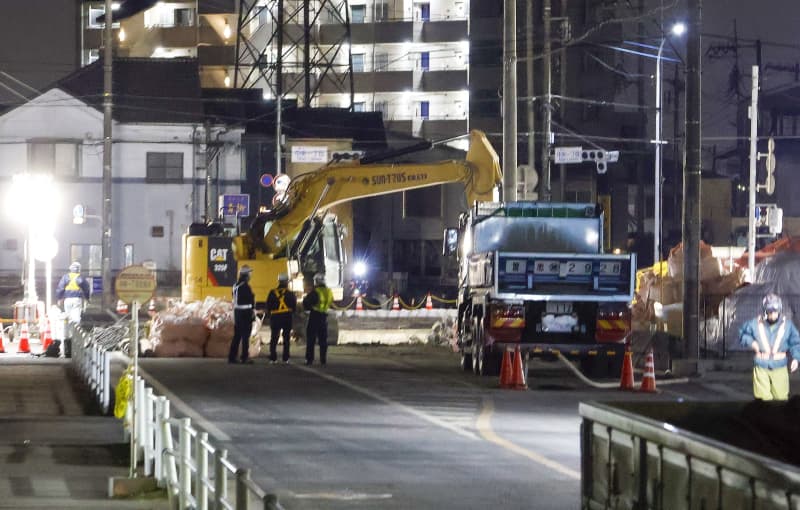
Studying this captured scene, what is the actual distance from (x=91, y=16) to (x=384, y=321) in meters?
74.6

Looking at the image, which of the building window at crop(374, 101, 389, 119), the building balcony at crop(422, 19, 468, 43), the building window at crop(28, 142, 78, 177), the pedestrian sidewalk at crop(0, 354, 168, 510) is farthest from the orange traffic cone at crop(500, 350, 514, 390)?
the building window at crop(374, 101, 389, 119)

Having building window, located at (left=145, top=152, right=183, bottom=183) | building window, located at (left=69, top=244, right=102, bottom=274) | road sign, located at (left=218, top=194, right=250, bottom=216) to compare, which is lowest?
building window, located at (left=69, top=244, right=102, bottom=274)

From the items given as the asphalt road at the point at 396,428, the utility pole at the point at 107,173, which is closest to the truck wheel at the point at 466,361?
the asphalt road at the point at 396,428

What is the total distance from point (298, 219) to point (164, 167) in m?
30.6

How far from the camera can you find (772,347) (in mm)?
17000

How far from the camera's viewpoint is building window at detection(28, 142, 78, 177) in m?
63.7

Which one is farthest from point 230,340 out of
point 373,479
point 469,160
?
point 373,479

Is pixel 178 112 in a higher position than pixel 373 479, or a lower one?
higher

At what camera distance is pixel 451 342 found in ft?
112

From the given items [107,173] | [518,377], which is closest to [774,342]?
[518,377]

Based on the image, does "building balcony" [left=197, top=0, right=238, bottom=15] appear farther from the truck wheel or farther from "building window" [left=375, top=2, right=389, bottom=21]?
the truck wheel

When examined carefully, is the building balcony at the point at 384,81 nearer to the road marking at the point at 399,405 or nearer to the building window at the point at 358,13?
the building window at the point at 358,13

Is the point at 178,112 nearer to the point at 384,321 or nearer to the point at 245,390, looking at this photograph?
the point at 384,321

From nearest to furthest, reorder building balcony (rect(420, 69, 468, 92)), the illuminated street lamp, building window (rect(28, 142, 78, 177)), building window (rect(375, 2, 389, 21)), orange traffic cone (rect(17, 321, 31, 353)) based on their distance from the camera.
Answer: orange traffic cone (rect(17, 321, 31, 353)) < the illuminated street lamp < building window (rect(28, 142, 78, 177)) < building balcony (rect(420, 69, 468, 92)) < building window (rect(375, 2, 389, 21))
